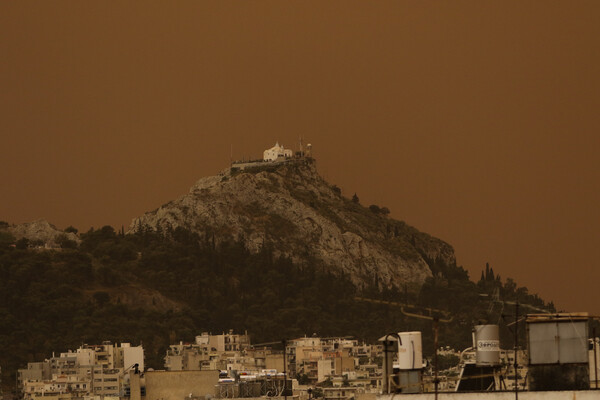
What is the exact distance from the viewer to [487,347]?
59.5ft

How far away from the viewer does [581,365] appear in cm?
1664

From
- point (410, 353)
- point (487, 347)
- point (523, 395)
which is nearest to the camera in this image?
point (523, 395)

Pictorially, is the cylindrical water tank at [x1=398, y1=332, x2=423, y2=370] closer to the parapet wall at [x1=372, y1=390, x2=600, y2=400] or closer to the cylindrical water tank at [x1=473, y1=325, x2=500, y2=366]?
the cylindrical water tank at [x1=473, y1=325, x2=500, y2=366]

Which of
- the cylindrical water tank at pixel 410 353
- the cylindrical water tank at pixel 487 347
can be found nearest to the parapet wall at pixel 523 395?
the cylindrical water tank at pixel 410 353

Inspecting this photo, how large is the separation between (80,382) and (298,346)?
131ft

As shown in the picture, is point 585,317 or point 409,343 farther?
point 409,343

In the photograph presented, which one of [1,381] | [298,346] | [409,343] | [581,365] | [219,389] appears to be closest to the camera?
[581,365]

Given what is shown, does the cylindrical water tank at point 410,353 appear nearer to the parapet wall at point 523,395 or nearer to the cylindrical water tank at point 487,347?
the cylindrical water tank at point 487,347

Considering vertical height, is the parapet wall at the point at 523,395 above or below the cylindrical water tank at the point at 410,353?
below

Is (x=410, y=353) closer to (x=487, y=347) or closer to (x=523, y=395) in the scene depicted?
(x=487, y=347)

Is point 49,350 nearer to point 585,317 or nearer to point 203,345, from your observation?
point 203,345

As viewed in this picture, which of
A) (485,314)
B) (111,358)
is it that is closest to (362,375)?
(111,358)

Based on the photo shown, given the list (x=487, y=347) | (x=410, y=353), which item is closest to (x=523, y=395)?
(x=487, y=347)

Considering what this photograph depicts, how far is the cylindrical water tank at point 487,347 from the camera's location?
18.0 meters
